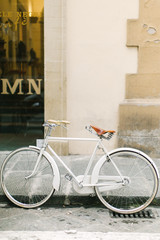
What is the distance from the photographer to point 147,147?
6129 mm

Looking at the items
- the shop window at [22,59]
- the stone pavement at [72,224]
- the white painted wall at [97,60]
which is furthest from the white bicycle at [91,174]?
the shop window at [22,59]

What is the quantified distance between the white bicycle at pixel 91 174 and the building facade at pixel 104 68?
2.18m

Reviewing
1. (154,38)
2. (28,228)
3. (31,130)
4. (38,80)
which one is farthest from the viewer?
(31,130)

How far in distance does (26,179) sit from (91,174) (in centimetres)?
81

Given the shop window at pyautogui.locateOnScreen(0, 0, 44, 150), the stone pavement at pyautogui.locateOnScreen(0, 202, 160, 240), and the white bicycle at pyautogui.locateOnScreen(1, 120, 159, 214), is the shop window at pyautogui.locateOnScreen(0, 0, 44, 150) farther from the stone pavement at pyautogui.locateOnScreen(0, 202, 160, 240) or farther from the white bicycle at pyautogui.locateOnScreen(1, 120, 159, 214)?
the stone pavement at pyautogui.locateOnScreen(0, 202, 160, 240)

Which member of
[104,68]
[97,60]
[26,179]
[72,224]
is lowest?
[72,224]

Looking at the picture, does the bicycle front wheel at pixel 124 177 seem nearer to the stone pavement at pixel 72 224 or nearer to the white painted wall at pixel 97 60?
the stone pavement at pixel 72 224

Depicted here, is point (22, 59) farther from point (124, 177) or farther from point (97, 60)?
point (124, 177)

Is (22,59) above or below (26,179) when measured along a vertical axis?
above

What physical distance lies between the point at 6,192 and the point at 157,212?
6.26 feet

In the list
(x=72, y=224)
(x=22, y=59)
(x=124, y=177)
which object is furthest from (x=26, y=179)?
(x=22, y=59)

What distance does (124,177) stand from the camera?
3.82 m

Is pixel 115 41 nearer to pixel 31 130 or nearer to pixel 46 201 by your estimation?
pixel 31 130

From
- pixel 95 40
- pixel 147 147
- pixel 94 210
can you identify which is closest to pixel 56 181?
pixel 94 210
